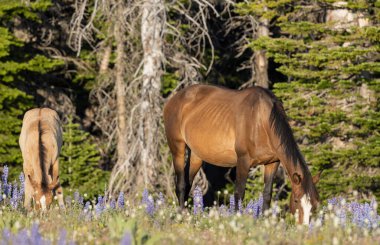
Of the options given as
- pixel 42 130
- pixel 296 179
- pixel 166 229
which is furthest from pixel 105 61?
pixel 166 229

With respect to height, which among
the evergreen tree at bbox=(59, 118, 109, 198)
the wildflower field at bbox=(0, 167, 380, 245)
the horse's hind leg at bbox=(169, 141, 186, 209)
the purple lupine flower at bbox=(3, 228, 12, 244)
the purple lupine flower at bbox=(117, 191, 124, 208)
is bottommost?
the evergreen tree at bbox=(59, 118, 109, 198)

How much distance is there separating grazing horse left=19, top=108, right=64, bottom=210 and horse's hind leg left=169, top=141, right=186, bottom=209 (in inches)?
77.7

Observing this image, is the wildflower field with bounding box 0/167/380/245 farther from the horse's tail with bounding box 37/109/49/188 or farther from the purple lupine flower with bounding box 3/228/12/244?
the horse's tail with bounding box 37/109/49/188

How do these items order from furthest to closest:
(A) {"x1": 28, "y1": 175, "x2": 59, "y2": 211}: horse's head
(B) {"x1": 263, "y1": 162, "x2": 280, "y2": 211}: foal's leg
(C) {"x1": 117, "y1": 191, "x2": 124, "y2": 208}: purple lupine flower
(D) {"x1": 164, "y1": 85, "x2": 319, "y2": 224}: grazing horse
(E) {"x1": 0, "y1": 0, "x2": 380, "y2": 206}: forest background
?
(E) {"x1": 0, "y1": 0, "x2": 380, "y2": 206}: forest background → (B) {"x1": 263, "y1": 162, "x2": 280, "y2": 211}: foal's leg → (A) {"x1": 28, "y1": 175, "x2": 59, "y2": 211}: horse's head → (D) {"x1": 164, "y1": 85, "x2": 319, "y2": 224}: grazing horse → (C) {"x1": 117, "y1": 191, "x2": 124, "y2": 208}: purple lupine flower

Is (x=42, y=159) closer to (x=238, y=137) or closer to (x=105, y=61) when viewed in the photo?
(x=238, y=137)

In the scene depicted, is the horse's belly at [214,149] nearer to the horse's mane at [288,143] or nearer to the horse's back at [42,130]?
the horse's mane at [288,143]

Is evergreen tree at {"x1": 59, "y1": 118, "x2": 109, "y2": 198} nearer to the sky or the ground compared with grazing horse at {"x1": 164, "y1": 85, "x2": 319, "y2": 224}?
nearer to the ground

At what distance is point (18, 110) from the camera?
76.9 ft

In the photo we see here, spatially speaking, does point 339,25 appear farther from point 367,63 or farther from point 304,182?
point 304,182

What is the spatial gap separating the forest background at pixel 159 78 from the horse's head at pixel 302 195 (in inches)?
372

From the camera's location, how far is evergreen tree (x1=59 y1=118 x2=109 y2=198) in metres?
24.5

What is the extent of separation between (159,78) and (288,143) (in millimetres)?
10196

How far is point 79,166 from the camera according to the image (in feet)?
81.2

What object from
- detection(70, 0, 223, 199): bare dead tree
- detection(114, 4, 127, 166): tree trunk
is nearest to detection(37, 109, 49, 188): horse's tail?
detection(70, 0, 223, 199): bare dead tree
